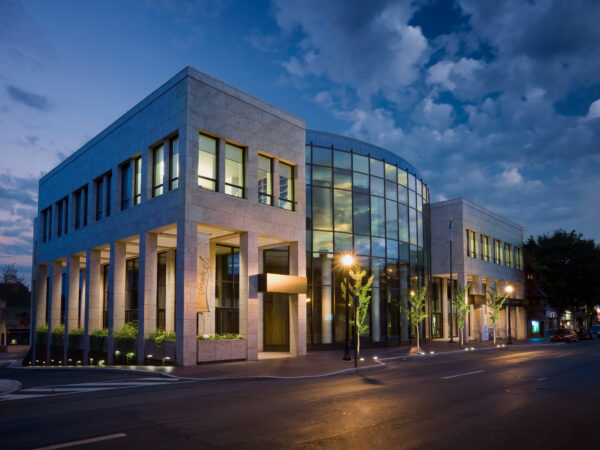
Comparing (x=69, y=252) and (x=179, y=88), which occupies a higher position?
(x=179, y=88)

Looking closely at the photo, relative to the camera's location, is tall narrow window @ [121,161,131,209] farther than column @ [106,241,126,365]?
Yes

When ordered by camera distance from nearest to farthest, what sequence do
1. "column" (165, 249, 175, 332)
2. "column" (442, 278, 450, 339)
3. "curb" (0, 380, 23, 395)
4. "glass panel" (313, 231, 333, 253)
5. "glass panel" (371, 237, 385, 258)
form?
"curb" (0, 380, 23, 395)
"column" (165, 249, 175, 332)
"glass panel" (313, 231, 333, 253)
"glass panel" (371, 237, 385, 258)
"column" (442, 278, 450, 339)

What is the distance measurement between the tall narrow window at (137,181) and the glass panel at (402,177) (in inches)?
835

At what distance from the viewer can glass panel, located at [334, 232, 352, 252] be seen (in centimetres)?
3375

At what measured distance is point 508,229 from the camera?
59375 millimetres

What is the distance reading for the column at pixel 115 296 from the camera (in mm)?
26766

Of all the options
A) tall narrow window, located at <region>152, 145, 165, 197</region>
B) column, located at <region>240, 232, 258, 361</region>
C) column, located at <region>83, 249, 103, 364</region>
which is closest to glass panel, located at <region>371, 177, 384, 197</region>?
column, located at <region>240, 232, 258, 361</region>

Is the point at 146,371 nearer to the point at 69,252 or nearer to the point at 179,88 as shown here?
the point at 179,88

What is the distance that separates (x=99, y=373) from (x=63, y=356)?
650 inches

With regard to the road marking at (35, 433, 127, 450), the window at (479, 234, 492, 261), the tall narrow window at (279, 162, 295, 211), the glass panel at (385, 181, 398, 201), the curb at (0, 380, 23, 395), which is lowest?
the curb at (0, 380, 23, 395)

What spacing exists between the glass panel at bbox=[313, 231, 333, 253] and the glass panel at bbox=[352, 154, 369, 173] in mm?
5758

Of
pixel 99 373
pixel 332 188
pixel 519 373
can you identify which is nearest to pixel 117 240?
pixel 99 373

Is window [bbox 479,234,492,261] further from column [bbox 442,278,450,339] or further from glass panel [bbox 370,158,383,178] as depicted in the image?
glass panel [bbox 370,158,383,178]

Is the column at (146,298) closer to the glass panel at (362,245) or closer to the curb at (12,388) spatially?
the curb at (12,388)
